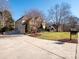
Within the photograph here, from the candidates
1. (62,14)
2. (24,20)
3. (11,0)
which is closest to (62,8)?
(62,14)

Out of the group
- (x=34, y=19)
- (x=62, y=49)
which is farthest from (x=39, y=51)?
(x=34, y=19)

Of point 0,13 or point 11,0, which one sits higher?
point 11,0

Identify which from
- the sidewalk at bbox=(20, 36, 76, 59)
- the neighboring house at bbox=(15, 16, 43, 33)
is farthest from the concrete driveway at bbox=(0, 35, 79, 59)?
the neighboring house at bbox=(15, 16, 43, 33)

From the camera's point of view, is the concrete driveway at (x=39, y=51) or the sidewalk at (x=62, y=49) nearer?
the concrete driveway at (x=39, y=51)

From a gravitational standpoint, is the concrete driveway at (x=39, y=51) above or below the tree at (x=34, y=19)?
below

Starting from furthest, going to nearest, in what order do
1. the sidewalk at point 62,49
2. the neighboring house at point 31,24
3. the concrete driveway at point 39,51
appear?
the neighboring house at point 31,24 → the sidewalk at point 62,49 → the concrete driveway at point 39,51

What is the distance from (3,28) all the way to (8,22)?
4.07 meters

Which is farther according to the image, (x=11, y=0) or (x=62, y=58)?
(x=11, y=0)

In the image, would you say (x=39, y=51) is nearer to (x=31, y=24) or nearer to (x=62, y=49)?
(x=62, y=49)

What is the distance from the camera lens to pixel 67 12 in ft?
135

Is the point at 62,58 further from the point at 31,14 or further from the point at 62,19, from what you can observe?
the point at 62,19

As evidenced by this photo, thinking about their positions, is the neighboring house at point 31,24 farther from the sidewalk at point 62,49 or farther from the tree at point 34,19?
the sidewalk at point 62,49

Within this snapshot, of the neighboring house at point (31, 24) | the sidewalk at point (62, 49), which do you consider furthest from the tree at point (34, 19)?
the sidewalk at point (62, 49)

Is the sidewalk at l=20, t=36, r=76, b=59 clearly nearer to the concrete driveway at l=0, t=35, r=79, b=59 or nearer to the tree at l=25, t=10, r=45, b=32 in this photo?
the concrete driveway at l=0, t=35, r=79, b=59
